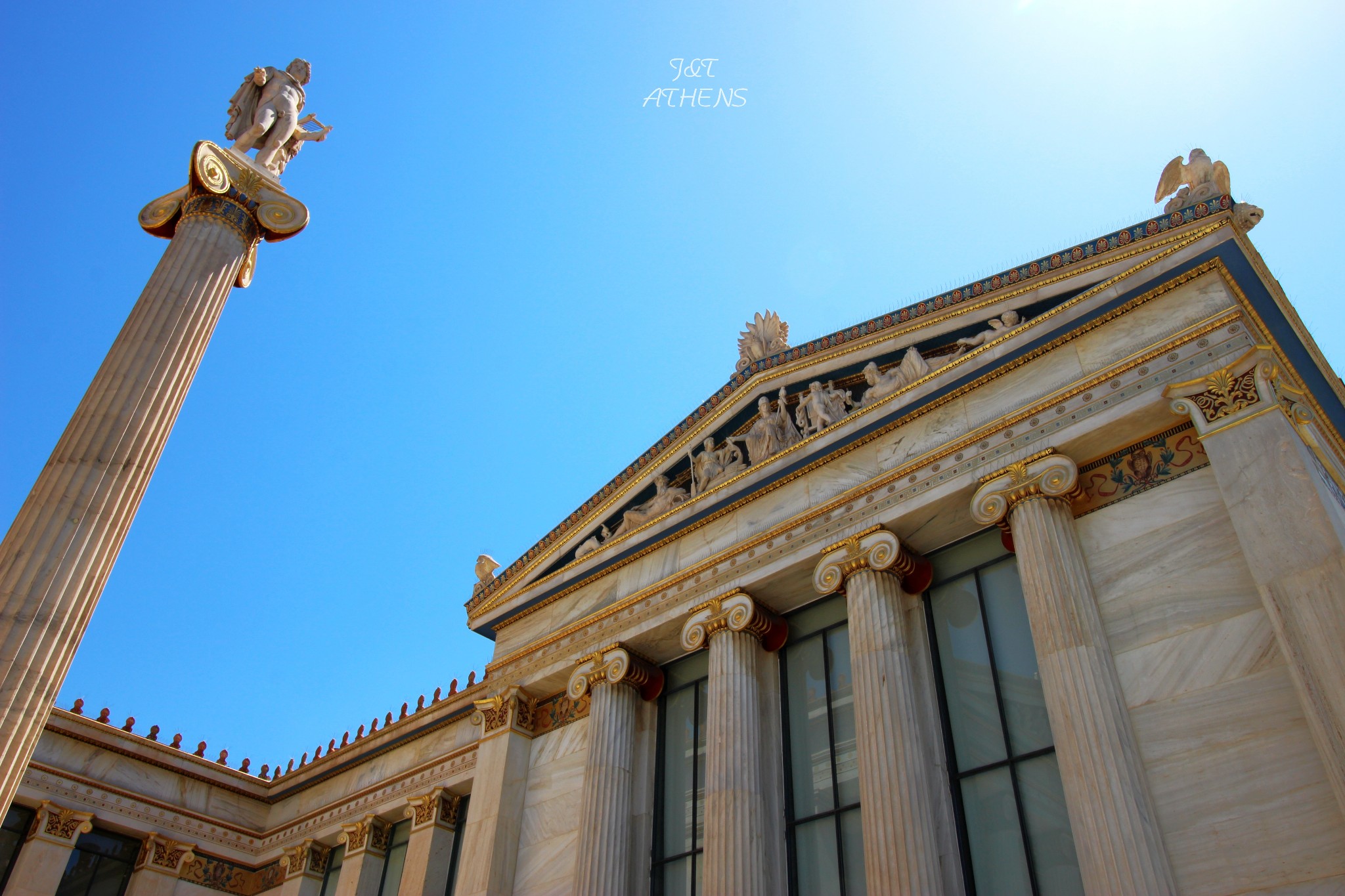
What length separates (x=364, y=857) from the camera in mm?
25047

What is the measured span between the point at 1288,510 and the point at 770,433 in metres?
9.57

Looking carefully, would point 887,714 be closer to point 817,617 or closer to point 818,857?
point 818,857

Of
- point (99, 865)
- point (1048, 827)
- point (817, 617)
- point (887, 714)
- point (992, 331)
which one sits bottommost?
point (1048, 827)

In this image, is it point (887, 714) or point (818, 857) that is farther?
point (818, 857)

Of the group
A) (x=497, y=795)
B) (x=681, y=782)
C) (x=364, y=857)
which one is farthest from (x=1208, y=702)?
(x=364, y=857)

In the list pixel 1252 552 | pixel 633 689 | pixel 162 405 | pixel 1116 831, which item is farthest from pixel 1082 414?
pixel 162 405

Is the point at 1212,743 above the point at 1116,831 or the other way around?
above

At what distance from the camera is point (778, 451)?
19625mm

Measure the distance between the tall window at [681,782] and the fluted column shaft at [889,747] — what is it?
371 centimetres

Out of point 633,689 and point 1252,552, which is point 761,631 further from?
point 1252,552

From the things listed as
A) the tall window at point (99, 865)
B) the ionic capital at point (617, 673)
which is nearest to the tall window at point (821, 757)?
the ionic capital at point (617, 673)

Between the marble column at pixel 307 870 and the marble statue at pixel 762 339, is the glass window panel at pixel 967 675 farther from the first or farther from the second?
the marble column at pixel 307 870

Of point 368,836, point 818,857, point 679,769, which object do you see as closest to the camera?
point 818,857

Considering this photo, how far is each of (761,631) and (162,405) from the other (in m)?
10.2
